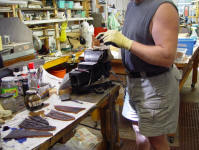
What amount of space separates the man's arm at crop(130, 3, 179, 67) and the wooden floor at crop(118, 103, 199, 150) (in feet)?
4.44

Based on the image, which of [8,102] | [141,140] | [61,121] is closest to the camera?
[61,121]

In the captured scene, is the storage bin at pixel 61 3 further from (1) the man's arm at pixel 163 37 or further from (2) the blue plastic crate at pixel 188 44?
(1) the man's arm at pixel 163 37

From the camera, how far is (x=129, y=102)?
1.53 metres

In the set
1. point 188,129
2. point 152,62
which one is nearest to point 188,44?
point 188,129

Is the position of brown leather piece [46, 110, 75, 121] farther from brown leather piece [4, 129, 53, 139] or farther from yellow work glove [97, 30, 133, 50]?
yellow work glove [97, 30, 133, 50]

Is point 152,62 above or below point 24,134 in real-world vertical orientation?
above

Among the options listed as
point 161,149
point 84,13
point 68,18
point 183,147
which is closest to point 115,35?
point 161,149

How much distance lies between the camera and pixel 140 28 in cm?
122

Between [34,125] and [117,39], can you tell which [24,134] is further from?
[117,39]

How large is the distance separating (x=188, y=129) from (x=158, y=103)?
58.8 inches

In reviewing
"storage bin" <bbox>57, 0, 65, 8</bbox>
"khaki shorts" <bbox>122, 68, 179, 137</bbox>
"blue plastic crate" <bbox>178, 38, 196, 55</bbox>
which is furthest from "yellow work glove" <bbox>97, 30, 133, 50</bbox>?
"storage bin" <bbox>57, 0, 65, 8</bbox>

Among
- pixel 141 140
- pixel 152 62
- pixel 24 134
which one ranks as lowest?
pixel 141 140

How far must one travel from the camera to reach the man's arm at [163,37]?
112 cm

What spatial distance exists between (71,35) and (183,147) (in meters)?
2.77
